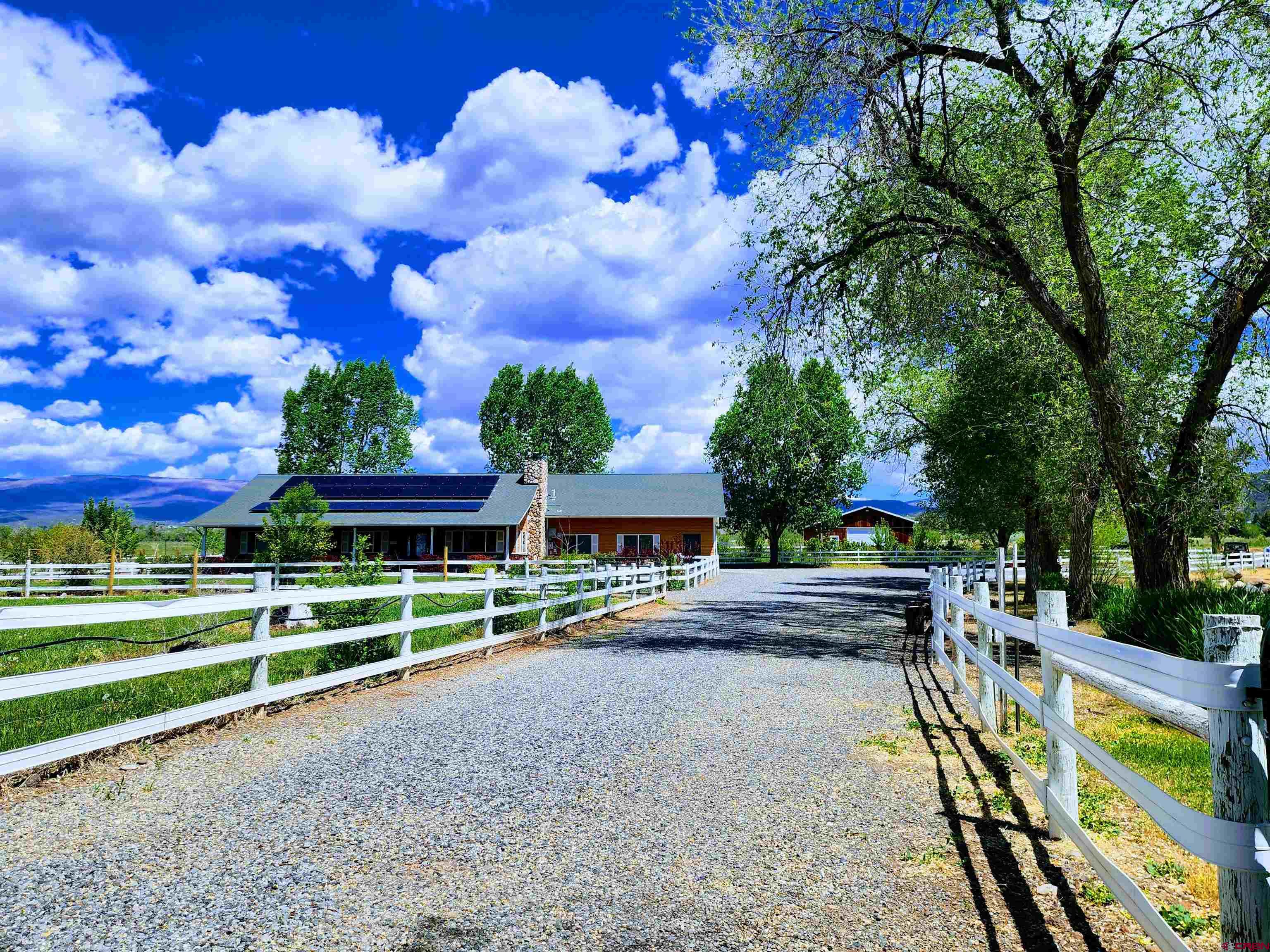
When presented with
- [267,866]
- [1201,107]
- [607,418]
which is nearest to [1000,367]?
[1201,107]

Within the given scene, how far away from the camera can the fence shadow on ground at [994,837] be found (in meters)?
3.46

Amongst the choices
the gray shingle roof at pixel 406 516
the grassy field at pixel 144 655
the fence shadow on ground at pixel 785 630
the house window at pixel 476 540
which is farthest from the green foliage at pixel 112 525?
the fence shadow on ground at pixel 785 630

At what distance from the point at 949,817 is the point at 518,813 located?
2.49 meters

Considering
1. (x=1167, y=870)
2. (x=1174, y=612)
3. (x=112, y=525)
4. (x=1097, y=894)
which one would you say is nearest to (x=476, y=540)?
(x=112, y=525)

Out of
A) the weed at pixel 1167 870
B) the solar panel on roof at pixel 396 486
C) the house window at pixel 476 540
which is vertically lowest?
the weed at pixel 1167 870

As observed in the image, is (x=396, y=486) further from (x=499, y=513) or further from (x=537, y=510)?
(x=537, y=510)

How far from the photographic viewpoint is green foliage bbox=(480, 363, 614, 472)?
73750 millimetres

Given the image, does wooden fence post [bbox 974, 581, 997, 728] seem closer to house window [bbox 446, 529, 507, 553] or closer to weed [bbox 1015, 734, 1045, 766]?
weed [bbox 1015, 734, 1045, 766]

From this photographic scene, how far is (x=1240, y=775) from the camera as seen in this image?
8.21 feet

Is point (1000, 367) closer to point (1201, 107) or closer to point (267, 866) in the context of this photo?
point (1201, 107)

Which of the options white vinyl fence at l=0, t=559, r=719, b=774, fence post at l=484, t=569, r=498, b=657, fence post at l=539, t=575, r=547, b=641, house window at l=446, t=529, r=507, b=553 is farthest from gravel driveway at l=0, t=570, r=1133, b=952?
house window at l=446, t=529, r=507, b=553

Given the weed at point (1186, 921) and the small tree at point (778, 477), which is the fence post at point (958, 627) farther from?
the small tree at point (778, 477)

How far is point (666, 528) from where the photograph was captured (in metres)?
49.8

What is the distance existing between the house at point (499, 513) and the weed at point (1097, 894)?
32.7 m
